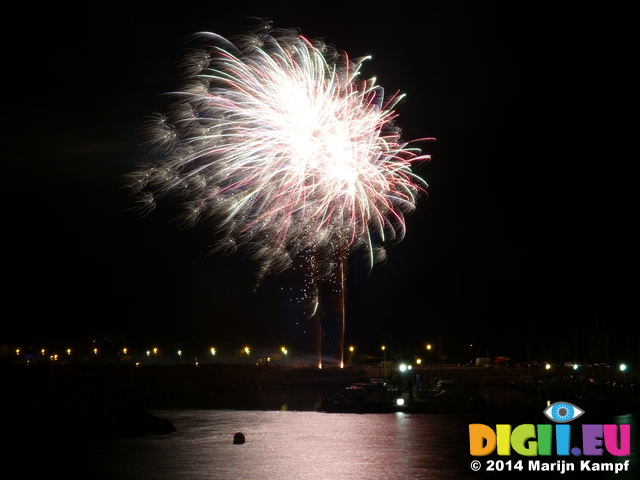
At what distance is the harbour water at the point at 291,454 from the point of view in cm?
1698

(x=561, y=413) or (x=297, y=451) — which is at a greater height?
(x=561, y=413)

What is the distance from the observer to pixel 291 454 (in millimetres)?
20172

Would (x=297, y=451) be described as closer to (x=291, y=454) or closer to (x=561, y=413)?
(x=291, y=454)

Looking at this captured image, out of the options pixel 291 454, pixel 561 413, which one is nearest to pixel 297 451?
pixel 291 454

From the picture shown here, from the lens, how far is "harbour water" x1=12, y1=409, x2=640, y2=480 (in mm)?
16984

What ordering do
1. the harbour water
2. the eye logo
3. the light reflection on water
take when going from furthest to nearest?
1. the eye logo
2. the light reflection on water
3. the harbour water

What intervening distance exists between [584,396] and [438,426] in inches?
642

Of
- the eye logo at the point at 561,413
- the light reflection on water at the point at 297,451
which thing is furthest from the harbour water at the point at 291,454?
the eye logo at the point at 561,413

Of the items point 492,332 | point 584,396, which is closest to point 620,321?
point 492,332

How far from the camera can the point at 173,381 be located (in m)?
54.2

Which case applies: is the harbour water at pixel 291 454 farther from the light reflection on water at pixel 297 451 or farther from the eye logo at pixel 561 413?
the eye logo at pixel 561 413

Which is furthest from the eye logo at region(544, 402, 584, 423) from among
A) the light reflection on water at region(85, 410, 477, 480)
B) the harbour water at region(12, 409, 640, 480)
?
the light reflection on water at region(85, 410, 477, 480)

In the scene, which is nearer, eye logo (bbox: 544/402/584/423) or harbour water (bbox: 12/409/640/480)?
harbour water (bbox: 12/409/640/480)

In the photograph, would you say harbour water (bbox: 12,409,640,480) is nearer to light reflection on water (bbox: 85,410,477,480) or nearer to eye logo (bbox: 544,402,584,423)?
light reflection on water (bbox: 85,410,477,480)
